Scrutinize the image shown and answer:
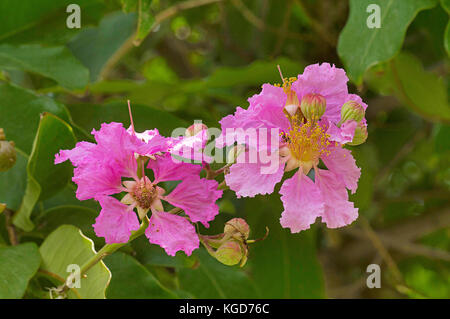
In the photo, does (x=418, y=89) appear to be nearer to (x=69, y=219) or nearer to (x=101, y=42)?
(x=101, y=42)

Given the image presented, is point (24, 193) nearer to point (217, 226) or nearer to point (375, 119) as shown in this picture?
point (217, 226)

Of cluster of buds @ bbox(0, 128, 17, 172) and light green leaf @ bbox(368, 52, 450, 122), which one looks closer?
cluster of buds @ bbox(0, 128, 17, 172)

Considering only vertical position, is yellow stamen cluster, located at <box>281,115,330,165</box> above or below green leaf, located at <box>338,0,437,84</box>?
below

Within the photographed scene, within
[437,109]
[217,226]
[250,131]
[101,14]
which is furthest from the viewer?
[437,109]

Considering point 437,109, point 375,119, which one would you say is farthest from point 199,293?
point 375,119

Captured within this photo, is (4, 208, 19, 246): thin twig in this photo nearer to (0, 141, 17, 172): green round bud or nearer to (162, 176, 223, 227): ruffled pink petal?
(0, 141, 17, 172): green round bud

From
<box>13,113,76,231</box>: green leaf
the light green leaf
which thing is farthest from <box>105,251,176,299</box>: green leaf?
the light green leaf
